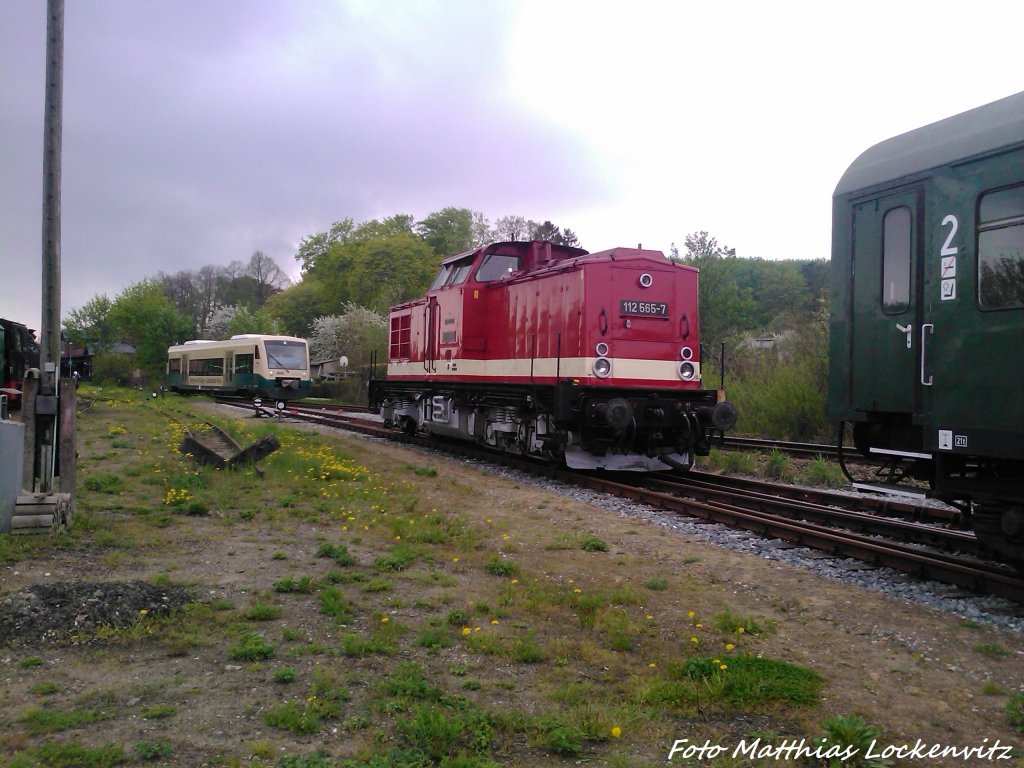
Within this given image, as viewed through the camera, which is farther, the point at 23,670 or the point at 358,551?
the point at 358,551

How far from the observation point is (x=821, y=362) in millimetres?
18953

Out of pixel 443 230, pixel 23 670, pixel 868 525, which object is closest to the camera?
pixel 23 670

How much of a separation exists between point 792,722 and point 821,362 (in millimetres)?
16568

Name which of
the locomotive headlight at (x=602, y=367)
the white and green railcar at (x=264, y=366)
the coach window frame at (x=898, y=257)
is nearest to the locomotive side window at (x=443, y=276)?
the locomotive headlight at (x=602, y=367)

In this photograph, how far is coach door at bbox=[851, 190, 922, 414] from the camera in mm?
6387

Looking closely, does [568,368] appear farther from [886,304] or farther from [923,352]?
[923,352]

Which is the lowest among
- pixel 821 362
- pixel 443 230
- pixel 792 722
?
pixel 792 722

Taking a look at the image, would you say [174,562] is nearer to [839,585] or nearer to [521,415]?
[839,585]

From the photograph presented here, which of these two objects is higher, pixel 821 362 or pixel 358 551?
pixel 821 362

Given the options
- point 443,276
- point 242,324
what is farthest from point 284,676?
point 242,324

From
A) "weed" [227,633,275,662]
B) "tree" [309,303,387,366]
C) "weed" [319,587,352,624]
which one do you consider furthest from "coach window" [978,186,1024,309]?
"tree" [309,303,387,366]

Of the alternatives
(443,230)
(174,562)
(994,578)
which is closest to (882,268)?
(994,578)

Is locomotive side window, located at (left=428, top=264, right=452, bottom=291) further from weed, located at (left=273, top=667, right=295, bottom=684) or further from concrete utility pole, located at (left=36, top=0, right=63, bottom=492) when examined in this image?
weed, located at (left=273, top=667, right=295, bottom=684)

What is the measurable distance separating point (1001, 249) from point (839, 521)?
162 inches
